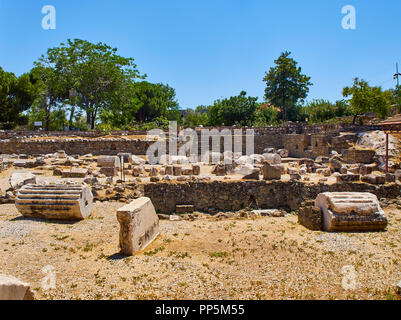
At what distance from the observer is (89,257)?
22.0 ft

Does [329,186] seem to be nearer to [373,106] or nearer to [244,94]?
[373,106]

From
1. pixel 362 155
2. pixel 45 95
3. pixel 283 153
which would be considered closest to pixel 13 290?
pixel 362 155

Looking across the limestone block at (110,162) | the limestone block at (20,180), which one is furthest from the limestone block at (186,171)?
the limestone block at (20,180)

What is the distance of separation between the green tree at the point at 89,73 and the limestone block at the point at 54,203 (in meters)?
22.2

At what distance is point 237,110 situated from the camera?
35031mm

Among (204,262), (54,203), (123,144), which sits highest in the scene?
(123,144)

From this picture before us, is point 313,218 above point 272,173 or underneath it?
underneath

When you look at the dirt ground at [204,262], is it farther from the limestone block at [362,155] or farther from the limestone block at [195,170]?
the limestone block at [362,155]

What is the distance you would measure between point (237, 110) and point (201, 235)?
2766cm

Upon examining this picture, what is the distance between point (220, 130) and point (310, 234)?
17.0 meters

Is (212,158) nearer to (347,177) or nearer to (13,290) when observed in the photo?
(347,177)

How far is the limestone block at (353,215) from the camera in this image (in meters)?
8.44

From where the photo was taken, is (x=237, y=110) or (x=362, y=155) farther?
(x=237, y=110)

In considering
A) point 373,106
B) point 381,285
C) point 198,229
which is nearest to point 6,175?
point 198,229
